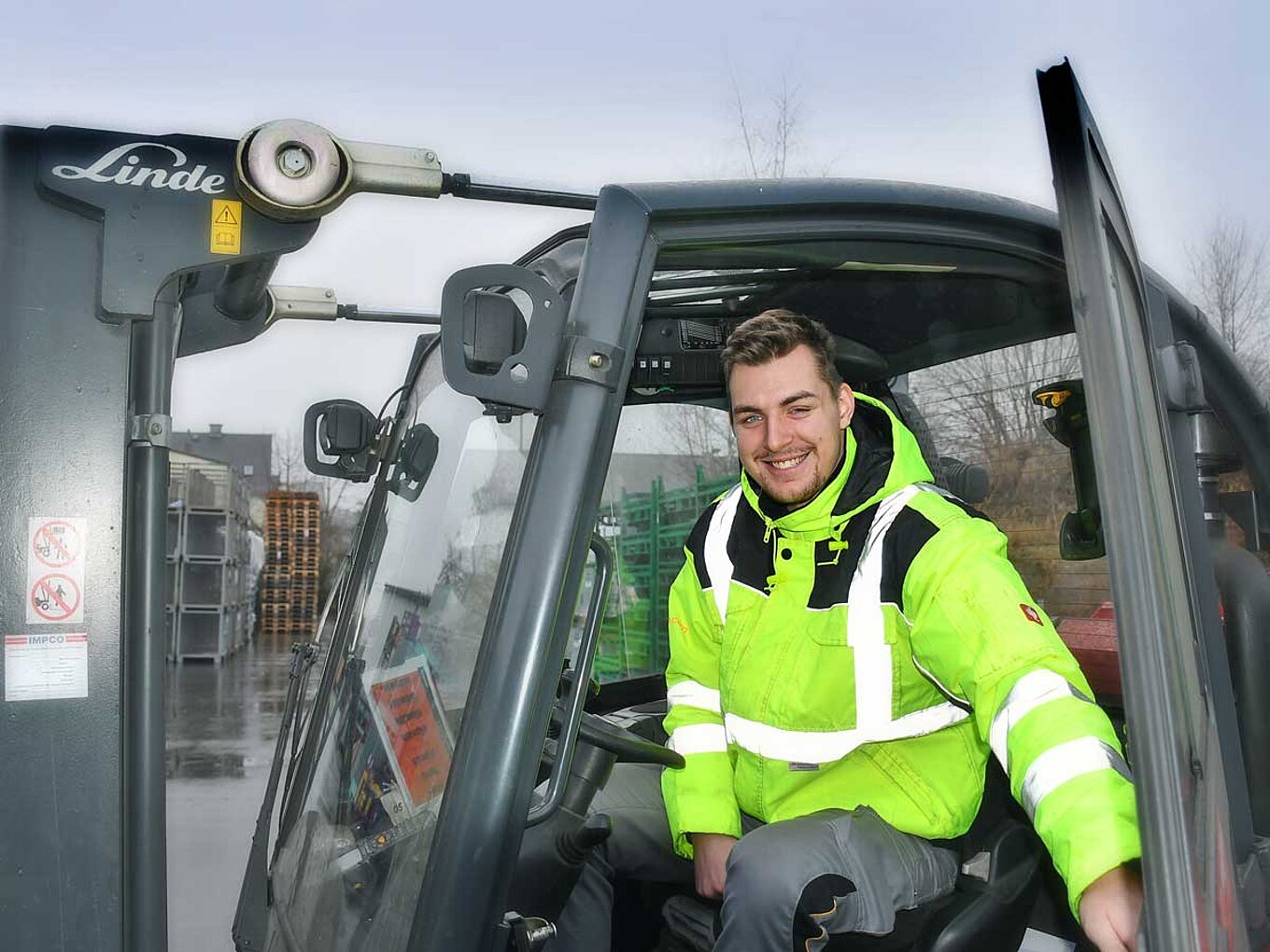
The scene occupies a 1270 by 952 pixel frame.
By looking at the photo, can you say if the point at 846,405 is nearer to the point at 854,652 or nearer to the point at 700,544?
the point at 700,544

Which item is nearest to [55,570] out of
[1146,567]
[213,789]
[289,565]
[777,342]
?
[777,342]

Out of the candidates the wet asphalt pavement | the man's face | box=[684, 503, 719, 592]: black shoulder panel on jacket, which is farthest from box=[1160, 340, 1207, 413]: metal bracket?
the wet asphalt pavement

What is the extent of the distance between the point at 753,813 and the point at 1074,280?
4.48 feet

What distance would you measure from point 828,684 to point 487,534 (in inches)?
28.4

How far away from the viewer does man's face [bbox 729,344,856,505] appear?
2.30 meters

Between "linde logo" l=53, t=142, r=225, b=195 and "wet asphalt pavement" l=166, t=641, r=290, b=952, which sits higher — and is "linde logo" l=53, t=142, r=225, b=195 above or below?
above

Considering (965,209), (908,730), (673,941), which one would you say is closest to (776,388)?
(965,209)

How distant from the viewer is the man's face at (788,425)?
230 cm

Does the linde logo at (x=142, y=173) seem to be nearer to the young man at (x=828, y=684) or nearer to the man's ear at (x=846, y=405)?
the young man at (x=828, y=684)

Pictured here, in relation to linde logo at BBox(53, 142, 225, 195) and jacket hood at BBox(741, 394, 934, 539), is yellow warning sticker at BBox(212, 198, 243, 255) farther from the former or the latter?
jacket hood at BBox(741, 394, 934, 539)

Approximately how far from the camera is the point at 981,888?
2154 mm

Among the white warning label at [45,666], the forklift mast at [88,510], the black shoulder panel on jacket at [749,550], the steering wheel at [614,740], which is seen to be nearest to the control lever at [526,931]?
the steering wheel at [614,740]

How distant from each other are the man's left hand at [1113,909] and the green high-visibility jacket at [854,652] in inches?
13.1

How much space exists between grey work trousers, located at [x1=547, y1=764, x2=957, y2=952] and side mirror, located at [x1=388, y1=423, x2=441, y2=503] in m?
0.89
